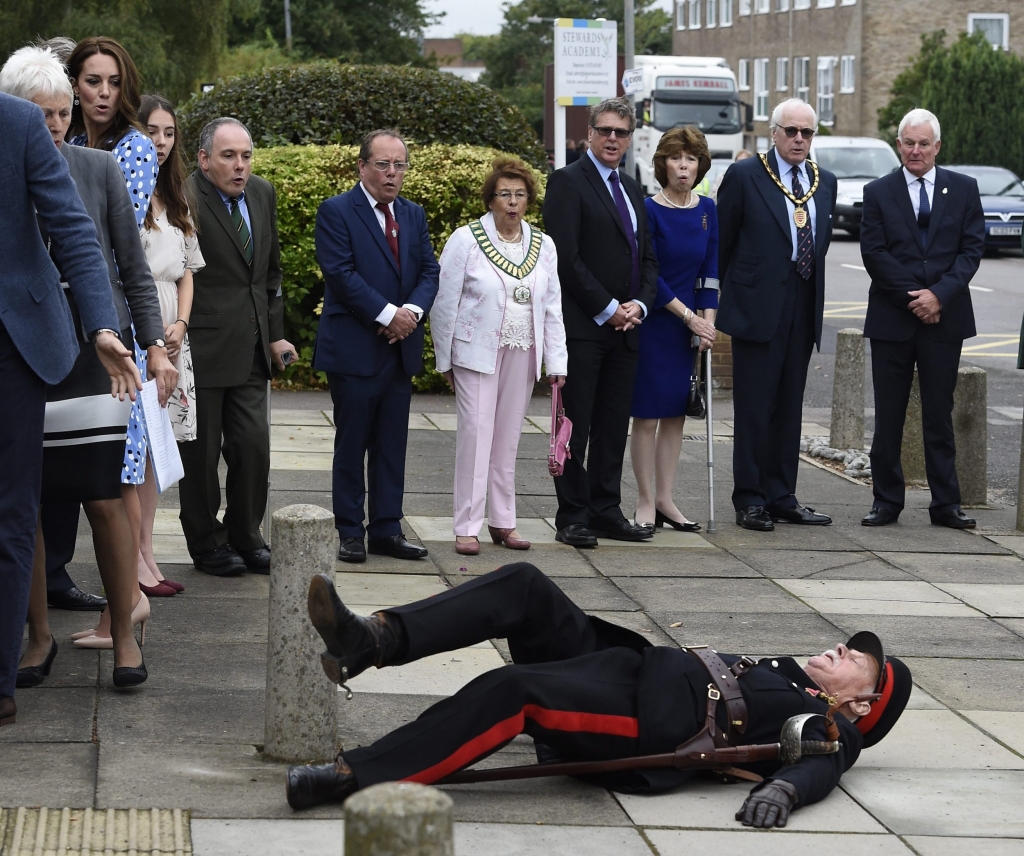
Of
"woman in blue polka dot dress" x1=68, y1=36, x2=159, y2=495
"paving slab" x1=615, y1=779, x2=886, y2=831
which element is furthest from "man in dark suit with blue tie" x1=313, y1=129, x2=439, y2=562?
"paving slab" x1=615, y1=779, x2=886, y2=831

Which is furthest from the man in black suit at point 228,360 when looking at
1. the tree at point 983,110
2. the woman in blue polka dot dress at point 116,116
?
the tree at point 983,110

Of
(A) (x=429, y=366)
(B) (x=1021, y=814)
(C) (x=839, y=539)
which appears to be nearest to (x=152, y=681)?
(B) (x=1021, y=814)

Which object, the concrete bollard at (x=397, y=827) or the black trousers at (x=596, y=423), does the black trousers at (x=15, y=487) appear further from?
the black trousers at (x=596, y=423)

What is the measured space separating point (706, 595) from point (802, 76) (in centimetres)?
5876

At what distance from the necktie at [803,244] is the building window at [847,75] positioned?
50894 mm

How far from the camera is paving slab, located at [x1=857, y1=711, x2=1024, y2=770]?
4.95m

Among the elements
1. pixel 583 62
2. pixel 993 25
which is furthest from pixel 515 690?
pixel 993 25

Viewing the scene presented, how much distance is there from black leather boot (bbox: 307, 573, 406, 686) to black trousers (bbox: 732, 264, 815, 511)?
4923 mm

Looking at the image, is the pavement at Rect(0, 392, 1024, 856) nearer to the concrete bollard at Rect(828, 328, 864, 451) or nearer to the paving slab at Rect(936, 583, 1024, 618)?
the paving slab at Rect(936, 583, 1024, 618)

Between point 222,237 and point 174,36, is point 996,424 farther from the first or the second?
point 174,36

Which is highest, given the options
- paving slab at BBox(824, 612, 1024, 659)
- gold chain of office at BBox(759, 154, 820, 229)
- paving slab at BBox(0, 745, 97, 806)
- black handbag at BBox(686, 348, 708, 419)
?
gold chain of office at BBox(759, 154, 820, 229)

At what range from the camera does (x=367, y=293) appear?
294 inches

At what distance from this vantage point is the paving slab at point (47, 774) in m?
4.18

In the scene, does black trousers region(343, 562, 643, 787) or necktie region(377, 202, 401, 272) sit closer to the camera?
black trousers region(343, 562, 643, 787)
